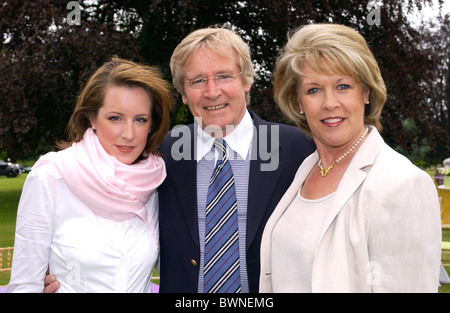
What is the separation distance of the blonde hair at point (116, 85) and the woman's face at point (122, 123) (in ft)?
0.14

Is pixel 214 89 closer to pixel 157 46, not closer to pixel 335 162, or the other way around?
pixel 335 162

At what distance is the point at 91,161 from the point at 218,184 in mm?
759

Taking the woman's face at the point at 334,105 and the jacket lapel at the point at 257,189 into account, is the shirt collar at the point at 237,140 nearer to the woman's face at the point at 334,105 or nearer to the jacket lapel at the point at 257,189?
the jacket lapel at the point at 257,189

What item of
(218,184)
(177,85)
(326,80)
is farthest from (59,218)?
(326,80)

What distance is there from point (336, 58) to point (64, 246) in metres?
1.73

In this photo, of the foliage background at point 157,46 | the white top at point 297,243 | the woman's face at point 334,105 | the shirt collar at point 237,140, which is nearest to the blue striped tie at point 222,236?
the shirt collar at point 237,140

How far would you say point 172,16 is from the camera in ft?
39.9

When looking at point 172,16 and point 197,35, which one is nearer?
point 197,35

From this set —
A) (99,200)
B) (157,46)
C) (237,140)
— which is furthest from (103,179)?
(157,46)

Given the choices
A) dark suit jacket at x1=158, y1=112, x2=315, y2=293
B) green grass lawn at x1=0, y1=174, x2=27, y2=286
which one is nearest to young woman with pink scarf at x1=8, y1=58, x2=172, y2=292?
dark suit jacket at x1=158, y1=112, x2=315, y2=293

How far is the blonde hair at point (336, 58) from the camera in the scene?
7.33 ft

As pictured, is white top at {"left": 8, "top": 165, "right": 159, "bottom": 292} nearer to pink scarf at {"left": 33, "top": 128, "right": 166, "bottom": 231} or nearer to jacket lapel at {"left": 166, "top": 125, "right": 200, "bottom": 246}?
pink scarf at {"left": 33, "top": 128, "right": 166, "bottom": 231}

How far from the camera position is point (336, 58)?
2.23m
